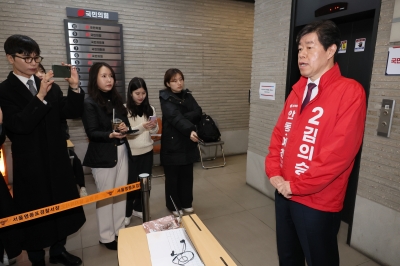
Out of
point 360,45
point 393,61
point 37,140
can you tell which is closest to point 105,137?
point 37,140

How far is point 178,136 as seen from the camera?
10.3ft

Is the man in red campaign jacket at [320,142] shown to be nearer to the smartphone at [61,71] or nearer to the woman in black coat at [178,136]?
the woman in black coat at [178,136]

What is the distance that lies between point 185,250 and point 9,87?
1.69 meters

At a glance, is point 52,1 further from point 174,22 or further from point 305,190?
point 305,190

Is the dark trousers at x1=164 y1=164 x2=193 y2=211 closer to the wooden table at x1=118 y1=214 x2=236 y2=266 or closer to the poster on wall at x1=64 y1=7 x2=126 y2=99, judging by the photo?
the wooden table at x1=118 y1=214 x2=236 y2=266

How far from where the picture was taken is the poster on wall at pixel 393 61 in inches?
85.1

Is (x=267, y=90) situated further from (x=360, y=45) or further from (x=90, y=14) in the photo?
(x=90, y=14)

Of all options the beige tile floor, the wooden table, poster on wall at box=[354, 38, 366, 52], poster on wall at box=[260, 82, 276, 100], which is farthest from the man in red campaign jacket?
poster on wall at box=[260, 82, 276, 100]

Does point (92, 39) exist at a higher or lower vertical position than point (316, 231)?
higher

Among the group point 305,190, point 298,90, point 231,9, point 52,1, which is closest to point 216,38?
point 231,9

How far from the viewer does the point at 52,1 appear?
160 inches

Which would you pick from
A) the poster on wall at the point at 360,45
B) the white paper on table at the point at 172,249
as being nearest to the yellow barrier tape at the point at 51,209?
the white paper on table at the point at 172,249

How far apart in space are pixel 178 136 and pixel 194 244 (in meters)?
1.81

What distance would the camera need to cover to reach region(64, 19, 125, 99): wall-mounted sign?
4.24 m
